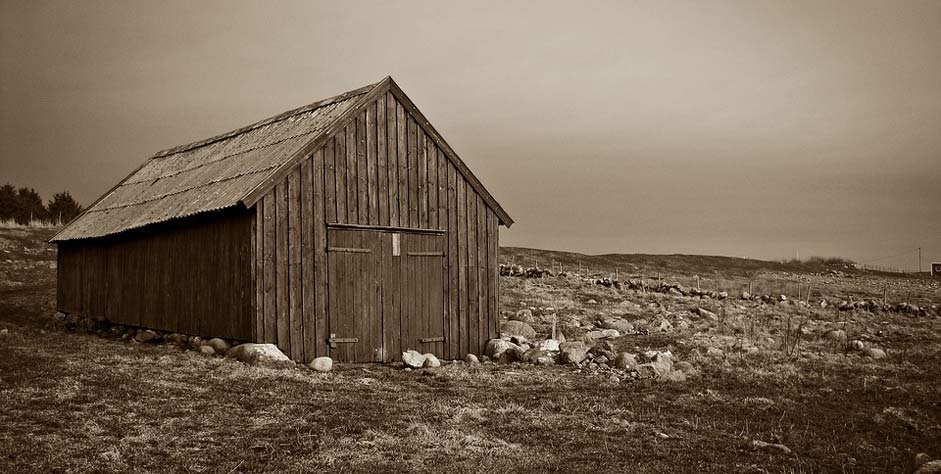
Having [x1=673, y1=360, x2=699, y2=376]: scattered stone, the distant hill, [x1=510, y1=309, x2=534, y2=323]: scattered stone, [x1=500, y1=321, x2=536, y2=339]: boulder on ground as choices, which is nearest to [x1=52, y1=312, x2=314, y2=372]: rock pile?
[x1=673, y1=360, x2=699, y2=376]: scattered stone

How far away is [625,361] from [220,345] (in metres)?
8.02

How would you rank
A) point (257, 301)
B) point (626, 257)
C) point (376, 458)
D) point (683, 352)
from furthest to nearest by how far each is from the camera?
point (626, 257) → point (683, 352) → point (257, 301) → point (376, 458)

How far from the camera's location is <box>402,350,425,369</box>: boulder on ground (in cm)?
1549

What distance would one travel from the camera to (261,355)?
13883 mm

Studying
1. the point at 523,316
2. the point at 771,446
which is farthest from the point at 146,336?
the point at 771,446

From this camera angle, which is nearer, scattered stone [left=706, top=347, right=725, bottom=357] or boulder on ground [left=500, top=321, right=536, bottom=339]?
scattered stone [left=706, top=347, right=725, bottom=357]

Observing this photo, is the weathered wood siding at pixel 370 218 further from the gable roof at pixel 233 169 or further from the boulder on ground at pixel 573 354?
the boulder on ground at pixel 573 354

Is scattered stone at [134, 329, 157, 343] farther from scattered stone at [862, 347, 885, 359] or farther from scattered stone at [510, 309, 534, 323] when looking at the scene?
scattered stone at [862, 347, 885, 359]

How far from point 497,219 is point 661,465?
35.7 feet

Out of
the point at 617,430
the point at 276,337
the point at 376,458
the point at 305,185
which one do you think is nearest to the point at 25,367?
the point at 276,337

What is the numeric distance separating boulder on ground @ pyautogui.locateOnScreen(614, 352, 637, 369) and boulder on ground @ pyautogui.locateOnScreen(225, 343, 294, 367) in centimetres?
635

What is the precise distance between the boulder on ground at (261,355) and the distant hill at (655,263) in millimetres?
36006

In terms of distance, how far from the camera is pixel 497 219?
1866 cm

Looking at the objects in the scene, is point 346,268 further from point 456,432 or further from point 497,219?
point 456,432
